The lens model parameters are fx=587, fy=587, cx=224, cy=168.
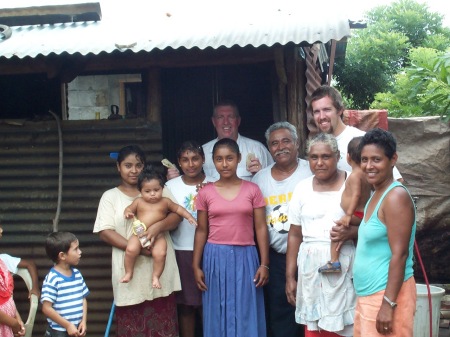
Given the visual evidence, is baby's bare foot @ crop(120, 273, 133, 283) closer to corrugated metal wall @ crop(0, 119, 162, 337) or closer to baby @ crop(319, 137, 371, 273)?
corrugated metal wall @ crop(0, 119, 162, 337)

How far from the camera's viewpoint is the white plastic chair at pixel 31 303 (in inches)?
181

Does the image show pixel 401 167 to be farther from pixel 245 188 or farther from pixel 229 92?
pixel 245 188

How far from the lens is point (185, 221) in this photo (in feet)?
14.5

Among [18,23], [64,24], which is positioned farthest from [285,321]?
[18,23]

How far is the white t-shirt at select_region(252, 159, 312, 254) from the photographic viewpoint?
421 centimetres

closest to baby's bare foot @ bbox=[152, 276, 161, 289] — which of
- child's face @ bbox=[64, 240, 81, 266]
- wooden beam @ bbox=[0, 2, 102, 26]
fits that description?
child's face @ bbox=[64, 240, 81, 266]

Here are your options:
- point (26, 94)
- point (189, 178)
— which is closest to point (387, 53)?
point (26, 94)

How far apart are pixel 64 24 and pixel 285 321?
3035 millimetres

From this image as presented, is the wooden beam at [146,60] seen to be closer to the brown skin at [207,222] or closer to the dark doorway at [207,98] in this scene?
the brown skin at [207,222]

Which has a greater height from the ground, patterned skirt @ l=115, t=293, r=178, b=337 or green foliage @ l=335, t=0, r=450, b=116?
green foliage @ l=335, t=0, r=450, b=116

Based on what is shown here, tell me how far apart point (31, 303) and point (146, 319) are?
101cm

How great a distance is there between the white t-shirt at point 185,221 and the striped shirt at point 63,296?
82cm

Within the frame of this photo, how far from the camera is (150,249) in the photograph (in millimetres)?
4148

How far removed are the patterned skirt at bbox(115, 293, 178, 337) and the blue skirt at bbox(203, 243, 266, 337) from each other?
1.09 ft
